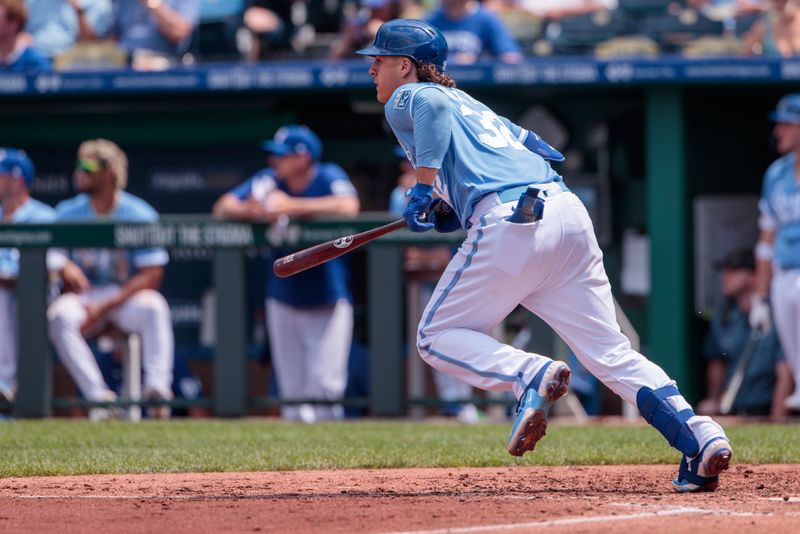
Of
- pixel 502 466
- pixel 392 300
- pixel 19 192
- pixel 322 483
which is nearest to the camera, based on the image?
pixel 322 483

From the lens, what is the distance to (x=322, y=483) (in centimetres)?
568

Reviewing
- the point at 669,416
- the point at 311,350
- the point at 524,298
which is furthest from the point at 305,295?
the point at 669,416

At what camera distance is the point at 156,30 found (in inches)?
436

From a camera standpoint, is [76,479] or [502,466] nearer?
[76,479]

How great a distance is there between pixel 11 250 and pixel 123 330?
891 mm

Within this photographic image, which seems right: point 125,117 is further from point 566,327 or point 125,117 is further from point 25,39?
point 566,327

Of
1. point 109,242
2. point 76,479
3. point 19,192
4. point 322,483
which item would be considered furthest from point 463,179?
point 19,192

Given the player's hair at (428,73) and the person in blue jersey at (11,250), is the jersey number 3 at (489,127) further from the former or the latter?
the person in blue jersey at (11,250)

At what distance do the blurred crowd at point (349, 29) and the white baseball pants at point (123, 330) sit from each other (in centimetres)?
218

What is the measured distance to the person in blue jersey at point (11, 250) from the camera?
923cm

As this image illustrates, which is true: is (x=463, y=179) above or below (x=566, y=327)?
above

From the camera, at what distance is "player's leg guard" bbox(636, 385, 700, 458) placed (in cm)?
501

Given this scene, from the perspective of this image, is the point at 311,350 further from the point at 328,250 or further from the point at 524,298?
the point at 524,298

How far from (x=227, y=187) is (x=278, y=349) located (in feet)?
8.21
